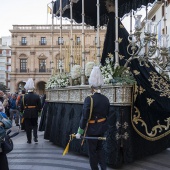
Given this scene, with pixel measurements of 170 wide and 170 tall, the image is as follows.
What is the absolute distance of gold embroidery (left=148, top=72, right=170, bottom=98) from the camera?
6.30 m

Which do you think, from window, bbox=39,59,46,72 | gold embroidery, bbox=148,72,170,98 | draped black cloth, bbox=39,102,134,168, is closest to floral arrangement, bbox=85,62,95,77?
draped black cloth, bbox=39,102,134,168

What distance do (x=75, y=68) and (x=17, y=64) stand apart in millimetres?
41175

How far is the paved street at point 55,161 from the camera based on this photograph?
5820mm

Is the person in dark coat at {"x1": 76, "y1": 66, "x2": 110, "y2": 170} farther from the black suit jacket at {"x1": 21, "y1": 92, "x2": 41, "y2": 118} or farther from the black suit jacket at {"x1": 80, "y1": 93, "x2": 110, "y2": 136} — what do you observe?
the black suit jacket at {"x1": 21, "y1": 92, "x2": 41, "y2": 118}

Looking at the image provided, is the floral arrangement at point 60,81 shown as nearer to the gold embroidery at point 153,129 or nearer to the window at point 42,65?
the gold embroidery at point 153,129

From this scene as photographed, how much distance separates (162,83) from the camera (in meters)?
6.48

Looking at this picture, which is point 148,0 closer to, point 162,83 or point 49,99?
point 162,83

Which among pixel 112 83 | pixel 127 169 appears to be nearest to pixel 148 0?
pixel 112 83

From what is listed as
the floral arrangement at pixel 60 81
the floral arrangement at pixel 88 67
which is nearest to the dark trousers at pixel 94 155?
the floral arrangement at pixel 88 67

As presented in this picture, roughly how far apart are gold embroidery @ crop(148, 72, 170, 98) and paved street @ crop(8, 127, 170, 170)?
1.46m

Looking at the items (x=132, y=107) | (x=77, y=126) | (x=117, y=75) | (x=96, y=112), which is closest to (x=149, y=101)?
(x=132, y=107)

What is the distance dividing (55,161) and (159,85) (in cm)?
285

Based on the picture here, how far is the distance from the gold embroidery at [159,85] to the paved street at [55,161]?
1461 mm

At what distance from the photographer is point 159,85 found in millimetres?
6398
